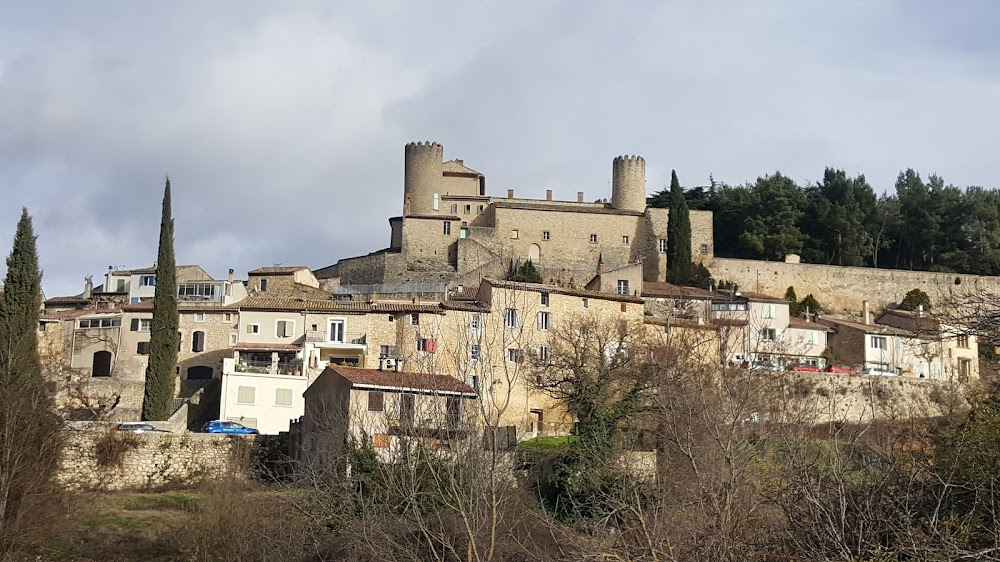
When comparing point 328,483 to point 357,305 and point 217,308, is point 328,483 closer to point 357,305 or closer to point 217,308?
point 357,305

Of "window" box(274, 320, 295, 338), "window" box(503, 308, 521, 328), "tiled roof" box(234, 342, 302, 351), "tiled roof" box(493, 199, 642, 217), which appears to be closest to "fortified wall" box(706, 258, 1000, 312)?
"tiled roof" box(493, 199, 642, 217)

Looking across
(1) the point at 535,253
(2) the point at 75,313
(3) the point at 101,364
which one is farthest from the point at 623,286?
(2) the point at 75,313

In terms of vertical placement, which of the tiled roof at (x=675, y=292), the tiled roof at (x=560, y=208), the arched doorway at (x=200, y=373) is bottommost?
the arched doorway at (x=200, y=373)

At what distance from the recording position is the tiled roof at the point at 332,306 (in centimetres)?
4741

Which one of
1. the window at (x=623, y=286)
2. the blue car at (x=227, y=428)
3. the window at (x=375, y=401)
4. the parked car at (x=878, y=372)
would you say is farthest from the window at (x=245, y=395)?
the parked car at (x=878, y=372)

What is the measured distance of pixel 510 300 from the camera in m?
47.1

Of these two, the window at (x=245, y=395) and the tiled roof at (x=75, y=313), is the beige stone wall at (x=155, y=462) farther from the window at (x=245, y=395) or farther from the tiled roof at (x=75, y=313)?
the tiled roof at (x=75, y=313)

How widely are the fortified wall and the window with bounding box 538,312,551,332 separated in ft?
71.6

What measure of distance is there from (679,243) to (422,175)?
17060 millimetres

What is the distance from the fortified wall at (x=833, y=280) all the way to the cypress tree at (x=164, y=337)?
33.1m

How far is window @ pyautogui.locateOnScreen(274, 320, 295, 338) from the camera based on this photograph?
48906mm

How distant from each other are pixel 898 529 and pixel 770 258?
59.9m

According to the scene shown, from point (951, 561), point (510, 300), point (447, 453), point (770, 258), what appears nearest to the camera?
point (951, 561)

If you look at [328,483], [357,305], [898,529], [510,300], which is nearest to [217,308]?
[357,305]
